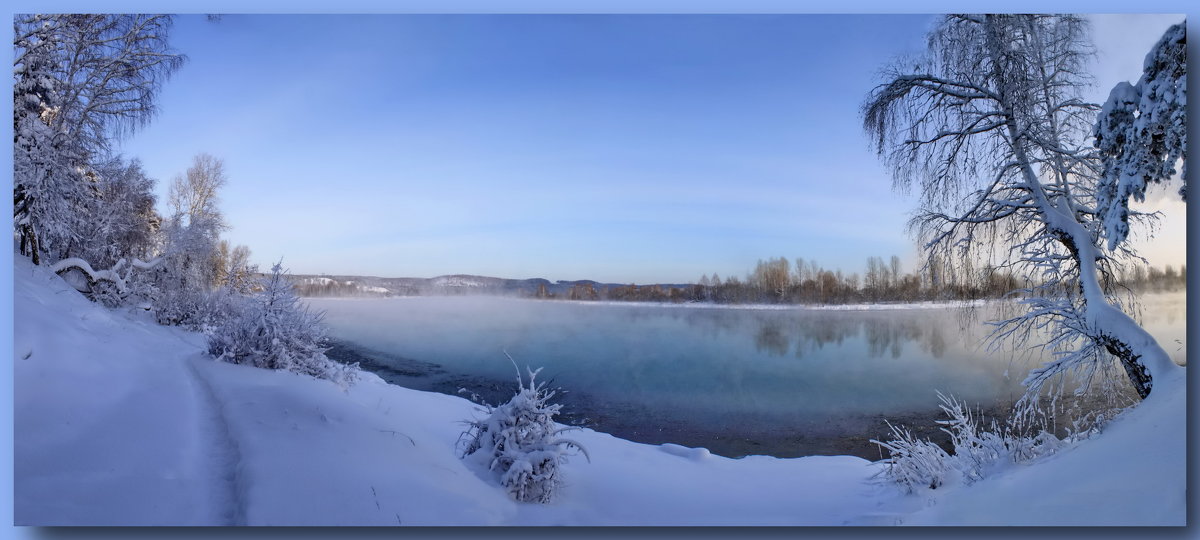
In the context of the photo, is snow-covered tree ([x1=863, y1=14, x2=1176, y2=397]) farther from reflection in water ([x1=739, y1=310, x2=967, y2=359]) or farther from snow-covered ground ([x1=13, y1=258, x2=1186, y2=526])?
snow-covered ground ([x1=13, y1=258, x2=1186, y2=526])

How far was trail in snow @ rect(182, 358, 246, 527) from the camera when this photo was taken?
2.30 meters

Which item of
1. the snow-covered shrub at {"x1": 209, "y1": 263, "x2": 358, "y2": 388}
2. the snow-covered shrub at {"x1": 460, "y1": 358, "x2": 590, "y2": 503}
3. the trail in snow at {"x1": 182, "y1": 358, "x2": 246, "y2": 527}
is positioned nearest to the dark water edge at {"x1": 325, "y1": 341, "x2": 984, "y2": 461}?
the snow-covered shrub at {"x1": 209, "y1": 263, "x2": 358, "y2": 388}

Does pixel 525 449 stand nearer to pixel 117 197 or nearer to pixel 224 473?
pixel 224 473

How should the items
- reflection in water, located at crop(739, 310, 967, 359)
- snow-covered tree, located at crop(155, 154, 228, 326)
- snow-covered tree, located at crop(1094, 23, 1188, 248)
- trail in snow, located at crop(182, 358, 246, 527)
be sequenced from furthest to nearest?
reflection in water, located at crop(739, 310, 967, 359)
snow-covered tree, located at crop(155, 154, 228, 326)
snow-covered tree, located at crop(1094, 23, 1188, 248)
trail in snow, located at crop(182, 358, 246, 527)

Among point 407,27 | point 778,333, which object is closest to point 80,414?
point 407,27

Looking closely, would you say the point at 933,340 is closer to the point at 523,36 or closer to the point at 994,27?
the point at 994,27

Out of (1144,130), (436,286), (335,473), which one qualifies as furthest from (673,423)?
(1144,130)

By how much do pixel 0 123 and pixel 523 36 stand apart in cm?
318

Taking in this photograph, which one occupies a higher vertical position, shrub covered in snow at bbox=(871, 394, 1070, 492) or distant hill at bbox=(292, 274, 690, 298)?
distant hill at bbox=(292, 274, 690, 298)

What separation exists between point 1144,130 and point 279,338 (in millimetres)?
5392

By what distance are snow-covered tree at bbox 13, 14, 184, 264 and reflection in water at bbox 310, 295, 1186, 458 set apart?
4.95 feet

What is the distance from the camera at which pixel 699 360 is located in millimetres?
A: 3584

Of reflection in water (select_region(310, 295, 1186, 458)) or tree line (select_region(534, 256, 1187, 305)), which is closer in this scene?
tree line (select_region(534, 256, 1187, 305))

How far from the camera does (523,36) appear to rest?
10.3 feet
